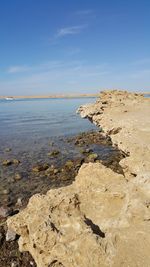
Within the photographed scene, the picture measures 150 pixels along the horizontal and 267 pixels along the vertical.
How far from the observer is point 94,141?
1171 inches

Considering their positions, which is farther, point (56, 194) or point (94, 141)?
point (94, 141)

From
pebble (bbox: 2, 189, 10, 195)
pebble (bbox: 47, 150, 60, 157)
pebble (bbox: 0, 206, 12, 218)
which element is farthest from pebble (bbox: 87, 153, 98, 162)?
pebble (bbox: 0, 206, 12, 218)

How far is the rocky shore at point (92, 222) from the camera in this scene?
547 centimetres

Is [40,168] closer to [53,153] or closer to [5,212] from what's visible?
[53,153]

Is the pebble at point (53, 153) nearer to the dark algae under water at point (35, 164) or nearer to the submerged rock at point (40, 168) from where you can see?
the dark algae under water at point (35, 164)

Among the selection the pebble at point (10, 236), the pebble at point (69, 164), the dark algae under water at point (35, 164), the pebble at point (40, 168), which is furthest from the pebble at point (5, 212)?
the pebble at point (69, 164)

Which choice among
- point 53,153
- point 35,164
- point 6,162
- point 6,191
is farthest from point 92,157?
point 6,191

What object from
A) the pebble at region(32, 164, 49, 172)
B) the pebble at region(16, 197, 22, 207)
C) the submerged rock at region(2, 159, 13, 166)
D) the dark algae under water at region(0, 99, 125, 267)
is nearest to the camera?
the dark algae under water at region(0, 99, 125, 267)

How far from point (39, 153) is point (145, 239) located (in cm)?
1955

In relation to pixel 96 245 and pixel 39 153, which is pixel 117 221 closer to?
pixel 96 245

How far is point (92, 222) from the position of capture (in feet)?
23.3

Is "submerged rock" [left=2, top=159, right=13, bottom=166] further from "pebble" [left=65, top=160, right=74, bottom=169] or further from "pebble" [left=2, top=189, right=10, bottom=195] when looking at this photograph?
"pebble" [left=2, top=189, right=10, bottom=195]

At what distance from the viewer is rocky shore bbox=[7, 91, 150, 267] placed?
5469mm

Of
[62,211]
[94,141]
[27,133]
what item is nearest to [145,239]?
[62,211]
